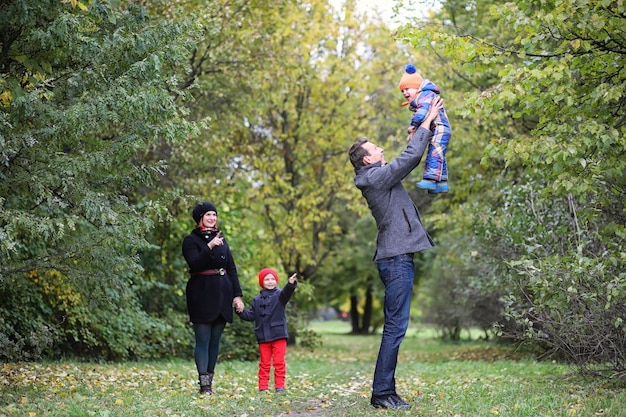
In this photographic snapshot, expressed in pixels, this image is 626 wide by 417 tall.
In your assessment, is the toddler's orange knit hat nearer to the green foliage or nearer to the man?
the man

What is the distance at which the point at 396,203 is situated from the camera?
6664 millimetres

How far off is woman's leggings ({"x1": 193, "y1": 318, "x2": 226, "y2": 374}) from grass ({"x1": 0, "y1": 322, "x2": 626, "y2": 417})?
0.35m

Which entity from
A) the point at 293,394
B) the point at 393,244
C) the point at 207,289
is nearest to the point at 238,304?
the point at 207,289

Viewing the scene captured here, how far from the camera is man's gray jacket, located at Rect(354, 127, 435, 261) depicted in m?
6.49

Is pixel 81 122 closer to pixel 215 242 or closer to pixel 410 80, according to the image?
pixel 215 242

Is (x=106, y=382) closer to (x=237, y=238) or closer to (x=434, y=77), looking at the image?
(x=237, y=238)

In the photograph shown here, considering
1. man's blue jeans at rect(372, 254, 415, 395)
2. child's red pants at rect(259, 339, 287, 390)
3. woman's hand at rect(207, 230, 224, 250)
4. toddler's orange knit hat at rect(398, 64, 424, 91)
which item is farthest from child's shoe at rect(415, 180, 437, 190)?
child's red pants at rect(259, 339, 287, 390)

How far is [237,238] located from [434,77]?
5.72 m

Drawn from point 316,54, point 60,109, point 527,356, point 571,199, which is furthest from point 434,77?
point 60,109

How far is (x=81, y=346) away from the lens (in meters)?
13.4

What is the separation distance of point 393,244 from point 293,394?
8.87ft

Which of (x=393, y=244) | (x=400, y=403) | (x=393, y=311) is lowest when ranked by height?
(x=400, y=403)

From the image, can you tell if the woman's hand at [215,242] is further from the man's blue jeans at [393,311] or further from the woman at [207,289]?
the man's blue jeans at [393,311]

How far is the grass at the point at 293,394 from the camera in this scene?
21.9ft
